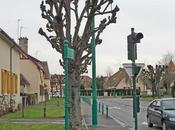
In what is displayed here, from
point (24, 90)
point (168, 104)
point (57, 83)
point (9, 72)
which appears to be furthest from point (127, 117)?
point (57, 83)

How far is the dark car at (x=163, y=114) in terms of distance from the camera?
19531 mm

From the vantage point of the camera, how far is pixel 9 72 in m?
36.7

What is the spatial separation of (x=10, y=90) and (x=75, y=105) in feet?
75.4

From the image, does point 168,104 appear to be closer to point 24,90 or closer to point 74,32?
point 74,32

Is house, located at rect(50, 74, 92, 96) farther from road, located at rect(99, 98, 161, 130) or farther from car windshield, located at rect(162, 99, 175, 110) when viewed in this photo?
car windshield, located at rect(162, 99, 175, 110)

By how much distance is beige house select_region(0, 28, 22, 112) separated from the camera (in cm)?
3300

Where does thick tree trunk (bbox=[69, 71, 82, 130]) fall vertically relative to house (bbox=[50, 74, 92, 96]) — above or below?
below

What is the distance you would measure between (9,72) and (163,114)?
18627mm

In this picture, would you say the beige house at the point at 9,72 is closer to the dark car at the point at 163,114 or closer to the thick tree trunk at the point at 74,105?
the dark car at the point at 163,114

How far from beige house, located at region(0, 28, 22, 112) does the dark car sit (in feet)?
41.4

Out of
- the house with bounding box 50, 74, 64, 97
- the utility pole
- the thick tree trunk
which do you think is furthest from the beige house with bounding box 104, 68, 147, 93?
the thick tree trunk

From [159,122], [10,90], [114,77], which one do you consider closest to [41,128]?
[159,122]

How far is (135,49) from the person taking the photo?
16516mm

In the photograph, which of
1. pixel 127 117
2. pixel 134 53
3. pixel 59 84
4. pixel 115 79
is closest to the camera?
pixel 134 53
